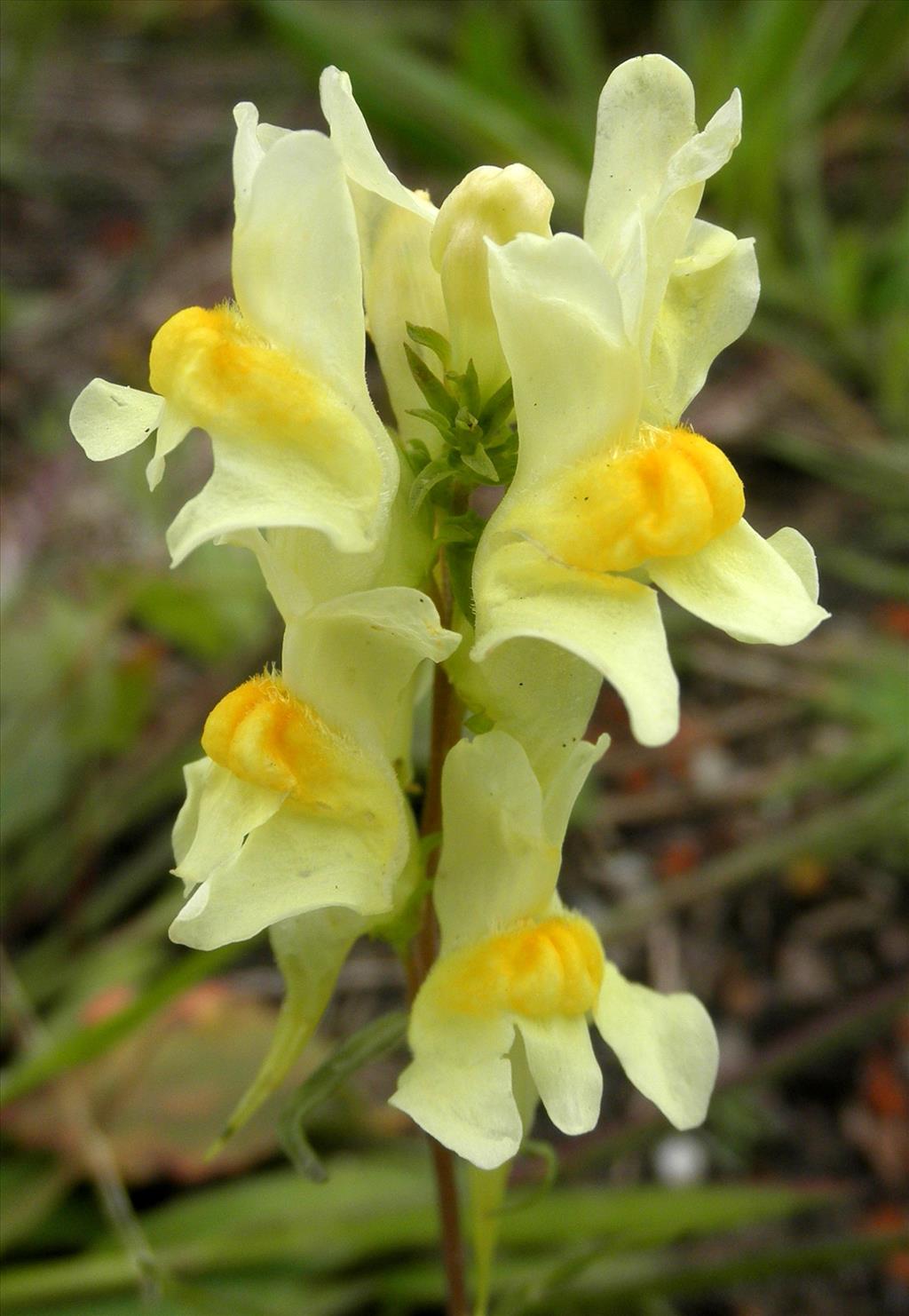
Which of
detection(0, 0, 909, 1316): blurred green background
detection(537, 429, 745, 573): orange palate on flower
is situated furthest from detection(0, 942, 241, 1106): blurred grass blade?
detection(537, 429, 745, 573): orange palate on flower

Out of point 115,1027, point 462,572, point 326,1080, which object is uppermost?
point 462,572

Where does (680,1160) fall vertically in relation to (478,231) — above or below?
below

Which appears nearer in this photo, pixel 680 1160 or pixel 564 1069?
pixel 564 1069

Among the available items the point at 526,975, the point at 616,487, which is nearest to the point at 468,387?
the point at 616,487

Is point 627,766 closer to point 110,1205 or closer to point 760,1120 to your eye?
point 760,1120

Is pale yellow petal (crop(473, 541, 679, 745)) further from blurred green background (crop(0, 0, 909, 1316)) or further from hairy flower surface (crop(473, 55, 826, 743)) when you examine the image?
blurred green background (crop(0, 0, 909, 1316))

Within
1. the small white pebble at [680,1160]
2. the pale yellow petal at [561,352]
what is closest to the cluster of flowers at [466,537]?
the pale yellow petal at [561,352]

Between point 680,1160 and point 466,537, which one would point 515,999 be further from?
point 680,1160

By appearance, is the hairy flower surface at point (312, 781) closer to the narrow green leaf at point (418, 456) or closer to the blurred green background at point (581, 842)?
the narrow green leaf at point (418, 456)
